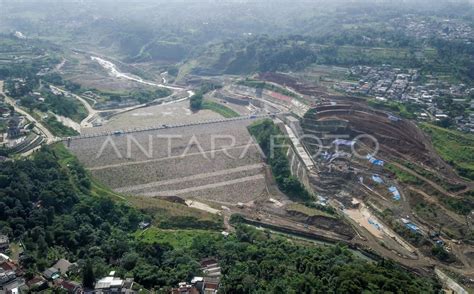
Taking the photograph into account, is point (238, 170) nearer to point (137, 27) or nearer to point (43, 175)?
point (43, 175)

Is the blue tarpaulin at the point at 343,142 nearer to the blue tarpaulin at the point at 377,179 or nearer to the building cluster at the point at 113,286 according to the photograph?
the blue tarpaulin at the point at 377,179

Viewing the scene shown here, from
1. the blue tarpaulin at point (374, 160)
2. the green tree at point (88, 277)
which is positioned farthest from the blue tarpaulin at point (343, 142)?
the green tree at point (88, 277)

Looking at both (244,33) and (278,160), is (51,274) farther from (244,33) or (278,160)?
(244,33)

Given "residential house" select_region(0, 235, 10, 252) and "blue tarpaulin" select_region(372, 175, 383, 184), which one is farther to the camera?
"blue tarpaulin" select_region(372, 175, 383, 184)

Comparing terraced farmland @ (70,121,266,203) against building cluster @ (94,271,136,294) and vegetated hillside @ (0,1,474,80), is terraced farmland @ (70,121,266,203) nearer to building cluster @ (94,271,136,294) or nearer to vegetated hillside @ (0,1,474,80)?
building cluster @ (94,271,136,294)

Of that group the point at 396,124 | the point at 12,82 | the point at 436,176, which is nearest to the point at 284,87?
the point at 396,124

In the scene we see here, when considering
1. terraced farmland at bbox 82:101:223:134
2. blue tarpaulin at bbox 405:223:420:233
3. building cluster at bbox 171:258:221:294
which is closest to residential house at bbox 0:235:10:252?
building cluster at bbox 171:258:221:294
